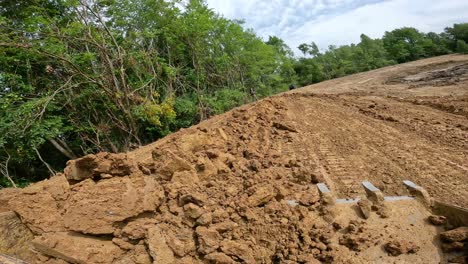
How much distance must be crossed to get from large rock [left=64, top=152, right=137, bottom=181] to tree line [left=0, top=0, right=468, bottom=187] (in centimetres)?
639

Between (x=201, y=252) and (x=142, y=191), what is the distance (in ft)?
3.28

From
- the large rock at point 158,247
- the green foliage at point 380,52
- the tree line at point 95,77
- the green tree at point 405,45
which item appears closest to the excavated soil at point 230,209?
the large rock at point 158,247

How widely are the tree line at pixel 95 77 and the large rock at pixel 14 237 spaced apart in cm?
637

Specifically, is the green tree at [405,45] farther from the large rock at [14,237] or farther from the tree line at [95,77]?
the large rock at [14,237]

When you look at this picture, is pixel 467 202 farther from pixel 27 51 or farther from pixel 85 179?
pixel 27 51

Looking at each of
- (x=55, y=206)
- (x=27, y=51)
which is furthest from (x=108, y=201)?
(x=27, y=51)

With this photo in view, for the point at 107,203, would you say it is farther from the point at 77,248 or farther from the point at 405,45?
the point at 405,45

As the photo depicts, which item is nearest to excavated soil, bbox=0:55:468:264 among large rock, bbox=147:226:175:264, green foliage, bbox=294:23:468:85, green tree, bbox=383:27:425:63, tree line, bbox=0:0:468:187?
large rock, bbox=147:226:175:264

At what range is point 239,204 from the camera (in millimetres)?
3145

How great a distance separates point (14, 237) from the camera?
119 inches

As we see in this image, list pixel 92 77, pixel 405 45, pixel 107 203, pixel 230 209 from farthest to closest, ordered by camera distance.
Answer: pixel 405 45, pixel 92 77, pixel 230 209, pixel 107 203

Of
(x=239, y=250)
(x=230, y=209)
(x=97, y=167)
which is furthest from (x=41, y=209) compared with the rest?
(x=239, y=250)

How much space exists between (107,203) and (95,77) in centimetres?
877

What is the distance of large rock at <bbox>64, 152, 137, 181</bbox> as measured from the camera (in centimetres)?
341
